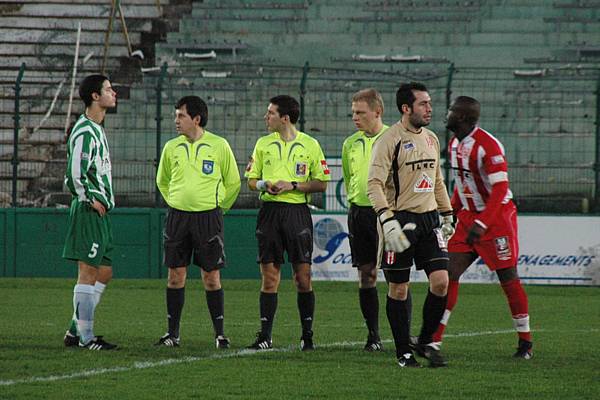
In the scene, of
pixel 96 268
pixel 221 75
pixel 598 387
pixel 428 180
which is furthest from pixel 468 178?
pixel 221 75

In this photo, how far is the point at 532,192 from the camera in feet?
66.3

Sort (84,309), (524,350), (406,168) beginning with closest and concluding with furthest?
(406,168)
(524,350)
(84,309)

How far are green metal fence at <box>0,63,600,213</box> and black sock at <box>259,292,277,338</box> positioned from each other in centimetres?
921

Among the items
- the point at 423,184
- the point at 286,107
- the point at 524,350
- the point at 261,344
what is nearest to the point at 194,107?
the point at 286,107

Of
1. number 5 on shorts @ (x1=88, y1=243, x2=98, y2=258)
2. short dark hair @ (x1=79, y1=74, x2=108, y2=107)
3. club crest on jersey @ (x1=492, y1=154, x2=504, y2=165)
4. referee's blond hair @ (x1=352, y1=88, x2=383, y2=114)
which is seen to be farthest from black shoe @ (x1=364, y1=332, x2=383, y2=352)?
short dark hair @ (x1=79, y1=74, x2=108, y2=107)

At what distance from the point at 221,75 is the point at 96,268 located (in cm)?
1291

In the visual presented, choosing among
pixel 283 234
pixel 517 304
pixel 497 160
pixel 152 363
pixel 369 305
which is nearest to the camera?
pixel 152 363

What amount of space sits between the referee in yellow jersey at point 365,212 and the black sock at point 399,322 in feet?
3.78

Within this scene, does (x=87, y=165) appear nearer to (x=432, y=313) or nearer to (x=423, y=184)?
(x=423, y=184)

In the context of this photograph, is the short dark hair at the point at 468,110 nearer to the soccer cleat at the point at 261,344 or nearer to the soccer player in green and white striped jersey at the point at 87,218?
the soccer cleat at the point at 261,344

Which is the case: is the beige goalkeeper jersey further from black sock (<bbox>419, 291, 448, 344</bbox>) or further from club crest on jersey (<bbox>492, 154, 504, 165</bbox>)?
black sock (<bbox>419, 291, 448, 344</bbox>)

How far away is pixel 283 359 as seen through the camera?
9570mm

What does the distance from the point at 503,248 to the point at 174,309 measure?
9.03 ft

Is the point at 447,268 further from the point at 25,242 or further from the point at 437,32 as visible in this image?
the point at 437,32
